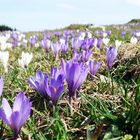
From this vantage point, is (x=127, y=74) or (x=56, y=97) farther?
(x=127, y=74)

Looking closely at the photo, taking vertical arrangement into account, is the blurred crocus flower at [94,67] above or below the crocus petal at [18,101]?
below

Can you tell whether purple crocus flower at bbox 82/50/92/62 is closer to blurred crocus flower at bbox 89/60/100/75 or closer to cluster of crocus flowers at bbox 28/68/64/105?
blurred crocus flower at bbox 89/60/100/75

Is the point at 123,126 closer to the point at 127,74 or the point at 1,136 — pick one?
the point at 1,136

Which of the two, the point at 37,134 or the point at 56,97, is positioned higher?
the point at 56,97

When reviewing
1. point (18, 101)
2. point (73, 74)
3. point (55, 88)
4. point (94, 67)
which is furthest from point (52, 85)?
point (94, 67)

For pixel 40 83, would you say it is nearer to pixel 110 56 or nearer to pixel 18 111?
pixel 18 111

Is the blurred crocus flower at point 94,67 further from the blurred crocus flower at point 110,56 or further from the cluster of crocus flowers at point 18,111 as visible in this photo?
the cluster of crocus flowers at point 18,111

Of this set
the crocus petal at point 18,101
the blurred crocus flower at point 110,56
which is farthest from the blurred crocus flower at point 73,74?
the blurred crocus flower at point 110,56

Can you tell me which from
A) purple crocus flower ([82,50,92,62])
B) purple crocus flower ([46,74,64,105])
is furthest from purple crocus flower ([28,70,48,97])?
purple crocus flower ([82,50,92,62])

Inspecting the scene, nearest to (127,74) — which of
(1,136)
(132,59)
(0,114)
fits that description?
(132,59)

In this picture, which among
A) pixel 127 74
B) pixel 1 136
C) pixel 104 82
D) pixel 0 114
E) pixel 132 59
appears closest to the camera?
pixel 0 114

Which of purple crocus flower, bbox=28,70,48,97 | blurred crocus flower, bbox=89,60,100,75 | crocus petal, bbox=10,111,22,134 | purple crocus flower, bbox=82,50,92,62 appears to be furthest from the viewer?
purple crocus flower, bbox=82,50,92,62
